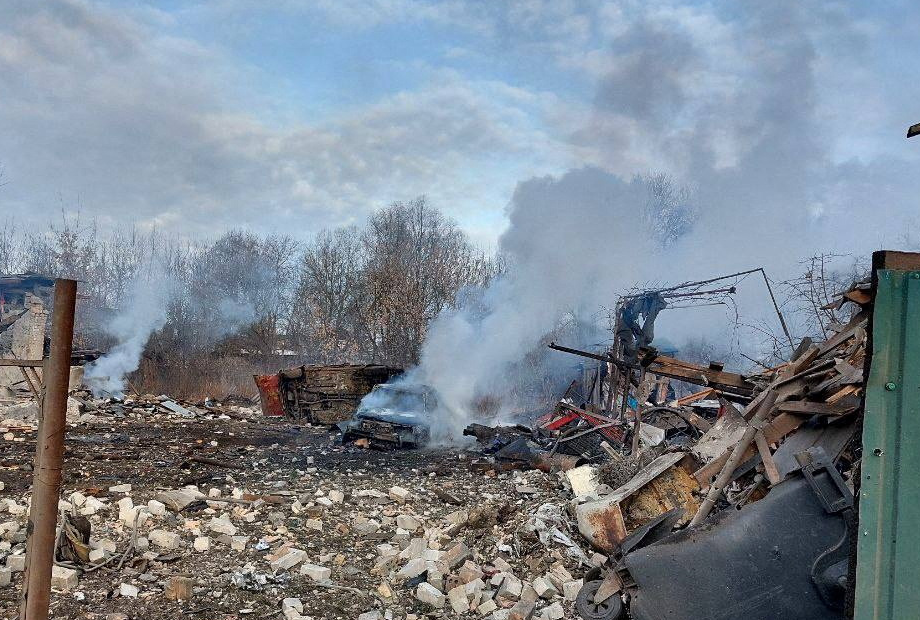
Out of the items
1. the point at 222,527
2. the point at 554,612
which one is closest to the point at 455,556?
the point at 554,612

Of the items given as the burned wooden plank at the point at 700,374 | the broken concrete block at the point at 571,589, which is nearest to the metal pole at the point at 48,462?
the broken concrete block at the point at 571,589

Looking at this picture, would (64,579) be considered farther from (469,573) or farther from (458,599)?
(469,573)

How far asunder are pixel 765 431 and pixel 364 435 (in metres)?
9.27

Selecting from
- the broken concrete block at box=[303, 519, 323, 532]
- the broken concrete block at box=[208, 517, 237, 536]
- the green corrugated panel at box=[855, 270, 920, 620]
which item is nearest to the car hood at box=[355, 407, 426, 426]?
the broken concrete block at box=[303, 519, 323, 532]

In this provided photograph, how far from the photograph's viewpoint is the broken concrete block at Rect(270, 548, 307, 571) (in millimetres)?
5543

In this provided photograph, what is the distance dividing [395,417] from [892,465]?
11.5 meters

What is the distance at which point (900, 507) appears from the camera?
6.35ft

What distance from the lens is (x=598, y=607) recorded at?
142 inches

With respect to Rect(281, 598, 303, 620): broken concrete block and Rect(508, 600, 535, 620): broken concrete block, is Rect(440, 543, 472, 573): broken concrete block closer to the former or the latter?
Rect(508, 600, 535, 620): broken concrete block

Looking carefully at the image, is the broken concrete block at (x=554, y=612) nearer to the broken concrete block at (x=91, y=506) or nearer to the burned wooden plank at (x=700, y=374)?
the burned wooden plank at (x=700, y=374)

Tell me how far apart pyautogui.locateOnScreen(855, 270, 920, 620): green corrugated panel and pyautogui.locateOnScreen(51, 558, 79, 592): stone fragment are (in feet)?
17.6

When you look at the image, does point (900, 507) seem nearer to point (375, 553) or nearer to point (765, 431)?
point (765, 431)

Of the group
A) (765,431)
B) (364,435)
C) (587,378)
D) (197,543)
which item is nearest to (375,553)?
(197,543)

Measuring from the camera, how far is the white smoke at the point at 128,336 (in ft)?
65.5
